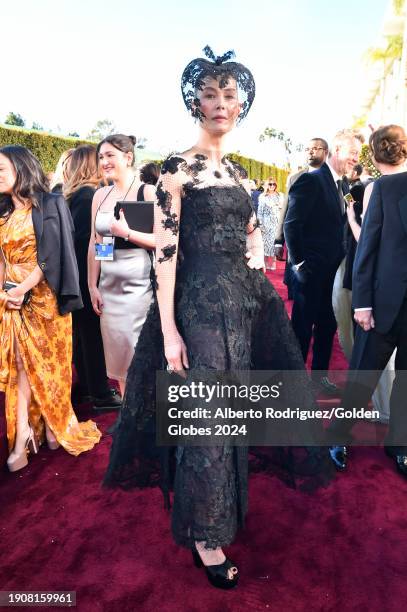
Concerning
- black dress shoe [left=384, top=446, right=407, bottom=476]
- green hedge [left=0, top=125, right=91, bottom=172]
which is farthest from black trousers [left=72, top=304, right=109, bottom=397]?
green hedge [left=0, top=125, right=91, bottom=172]

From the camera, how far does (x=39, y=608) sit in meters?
1.74

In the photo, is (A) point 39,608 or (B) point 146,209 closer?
(A) point 39,608

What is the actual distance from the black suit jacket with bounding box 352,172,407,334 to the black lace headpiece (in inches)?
40.6

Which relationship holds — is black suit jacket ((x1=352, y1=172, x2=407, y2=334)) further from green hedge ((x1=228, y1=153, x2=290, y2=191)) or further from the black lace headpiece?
green hedge ((x1=228, y1=153, x2=290, y2=191))

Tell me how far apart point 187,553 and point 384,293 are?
1663mm

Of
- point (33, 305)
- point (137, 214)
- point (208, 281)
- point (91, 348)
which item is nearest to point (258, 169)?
point (91, 348)

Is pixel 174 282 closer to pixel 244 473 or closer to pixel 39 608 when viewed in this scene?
pixel 244 473

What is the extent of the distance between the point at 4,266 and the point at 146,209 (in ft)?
3.04

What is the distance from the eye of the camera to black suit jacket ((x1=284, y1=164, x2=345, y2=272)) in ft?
10.6

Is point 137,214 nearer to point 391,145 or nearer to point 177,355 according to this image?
point 177,355

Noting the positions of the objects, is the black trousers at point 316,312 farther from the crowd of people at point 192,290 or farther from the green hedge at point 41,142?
the green hedge at point 41,142

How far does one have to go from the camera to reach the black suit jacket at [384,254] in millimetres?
2367

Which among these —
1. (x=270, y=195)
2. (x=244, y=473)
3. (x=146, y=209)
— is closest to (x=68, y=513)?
(x=244, y=473)

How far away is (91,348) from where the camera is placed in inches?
138
